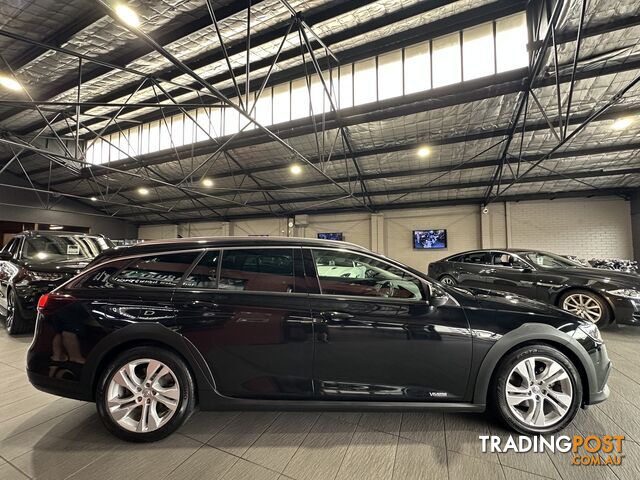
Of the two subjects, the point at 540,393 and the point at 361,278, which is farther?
the point at 361,278

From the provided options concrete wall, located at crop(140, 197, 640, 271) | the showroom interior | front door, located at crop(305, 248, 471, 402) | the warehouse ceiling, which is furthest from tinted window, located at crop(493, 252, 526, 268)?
concrete wall, located at crop(140, 197, 640, 271)

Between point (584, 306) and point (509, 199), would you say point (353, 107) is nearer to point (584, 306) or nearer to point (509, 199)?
point (584, 306)

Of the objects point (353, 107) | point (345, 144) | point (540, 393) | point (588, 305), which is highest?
point (353, 107)

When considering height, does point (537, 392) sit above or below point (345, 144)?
below

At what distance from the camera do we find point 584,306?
4.08 m

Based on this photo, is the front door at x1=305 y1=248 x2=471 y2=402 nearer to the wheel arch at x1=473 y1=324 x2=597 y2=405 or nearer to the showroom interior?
the wheel arch at x1=473 y1=324 x2=597 y2=405

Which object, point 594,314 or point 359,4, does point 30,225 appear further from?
point 594,314

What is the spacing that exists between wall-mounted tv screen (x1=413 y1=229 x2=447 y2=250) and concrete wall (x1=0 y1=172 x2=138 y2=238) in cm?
1897

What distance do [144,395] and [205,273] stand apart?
0.88 meters

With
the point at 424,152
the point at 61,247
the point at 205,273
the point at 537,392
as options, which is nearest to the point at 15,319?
the point at 61,247

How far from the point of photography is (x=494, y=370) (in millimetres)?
1760

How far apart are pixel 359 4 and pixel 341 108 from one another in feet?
7.54

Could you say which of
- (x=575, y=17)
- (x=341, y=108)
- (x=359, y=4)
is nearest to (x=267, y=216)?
(x=341, y=108)

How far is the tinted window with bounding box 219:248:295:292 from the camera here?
1.77 m
